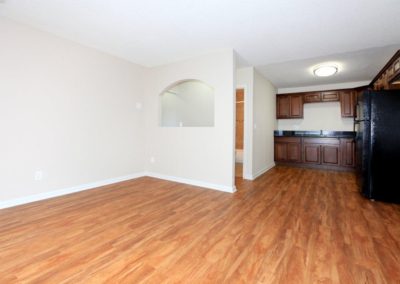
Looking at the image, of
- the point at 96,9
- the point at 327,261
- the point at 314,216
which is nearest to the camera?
the point at 327,261

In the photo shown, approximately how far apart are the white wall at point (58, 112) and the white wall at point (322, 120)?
4.87m

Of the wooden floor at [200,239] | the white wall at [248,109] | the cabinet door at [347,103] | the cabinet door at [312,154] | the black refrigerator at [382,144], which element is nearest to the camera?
the wooden floor at [200,239]

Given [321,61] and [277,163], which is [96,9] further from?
[277,163]

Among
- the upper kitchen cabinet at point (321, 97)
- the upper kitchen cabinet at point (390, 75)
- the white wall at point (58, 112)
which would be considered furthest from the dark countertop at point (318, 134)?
the white wall at point (58, 112)

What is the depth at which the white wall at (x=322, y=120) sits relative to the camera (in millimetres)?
5527

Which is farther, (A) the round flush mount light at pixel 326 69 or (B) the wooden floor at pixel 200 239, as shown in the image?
(A) the round flush mount light at pixel 326 69

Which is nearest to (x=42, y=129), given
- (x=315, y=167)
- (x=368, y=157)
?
(x=368, y=157)

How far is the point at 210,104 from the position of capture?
5785 millimetres

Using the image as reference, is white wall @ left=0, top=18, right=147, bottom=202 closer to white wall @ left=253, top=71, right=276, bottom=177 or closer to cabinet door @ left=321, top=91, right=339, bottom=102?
white wall @ left=253, top=71, right=276, bottom=177

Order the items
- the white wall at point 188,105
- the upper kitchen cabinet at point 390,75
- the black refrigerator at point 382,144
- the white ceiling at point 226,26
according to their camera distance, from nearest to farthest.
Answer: the white ceiling at point 226,26, the black refrigerator at point 382,144, the upper kitchen cabinet at point 390,75, the white wall at point 188,105

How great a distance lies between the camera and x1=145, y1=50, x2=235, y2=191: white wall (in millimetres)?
3316

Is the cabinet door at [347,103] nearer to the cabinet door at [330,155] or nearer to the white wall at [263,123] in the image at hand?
the cabinet door at [330,155]

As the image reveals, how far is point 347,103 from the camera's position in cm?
522

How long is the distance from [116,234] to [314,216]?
2274mm
